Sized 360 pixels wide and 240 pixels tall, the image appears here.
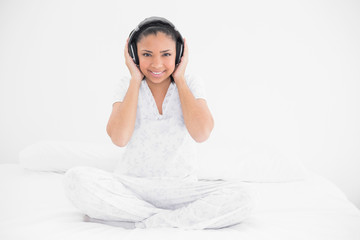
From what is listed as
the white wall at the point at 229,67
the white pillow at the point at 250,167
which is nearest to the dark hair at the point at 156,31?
the white pillow at the point at 250,167

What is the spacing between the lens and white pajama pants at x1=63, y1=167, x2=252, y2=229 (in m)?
0.97

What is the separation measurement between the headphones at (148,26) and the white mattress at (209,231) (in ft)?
1.72

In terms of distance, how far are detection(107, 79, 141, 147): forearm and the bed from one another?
0.28 m

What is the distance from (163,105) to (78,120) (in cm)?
103

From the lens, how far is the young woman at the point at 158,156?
3.22 ft

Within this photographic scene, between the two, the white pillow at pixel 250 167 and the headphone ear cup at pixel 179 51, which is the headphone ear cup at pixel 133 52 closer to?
the headphone ear cup at pixel 179 51

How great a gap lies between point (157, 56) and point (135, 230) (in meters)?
0.56

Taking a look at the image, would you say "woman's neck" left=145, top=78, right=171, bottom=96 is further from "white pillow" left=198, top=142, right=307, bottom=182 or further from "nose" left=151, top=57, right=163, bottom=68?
"white pillow" left=198, top=142, right=307, bottom=182

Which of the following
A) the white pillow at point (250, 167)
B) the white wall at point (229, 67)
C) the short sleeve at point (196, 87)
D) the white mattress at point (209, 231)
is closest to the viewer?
the white mattress at point (209, 231)

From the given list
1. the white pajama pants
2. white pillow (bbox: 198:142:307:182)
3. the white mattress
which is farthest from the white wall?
the white pajama pants

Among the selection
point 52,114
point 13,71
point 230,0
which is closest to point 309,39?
point 230,0

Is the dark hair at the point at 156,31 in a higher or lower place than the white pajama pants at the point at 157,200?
higher

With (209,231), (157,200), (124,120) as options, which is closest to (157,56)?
(124,120)

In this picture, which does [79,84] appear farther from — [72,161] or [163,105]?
[163,105]
